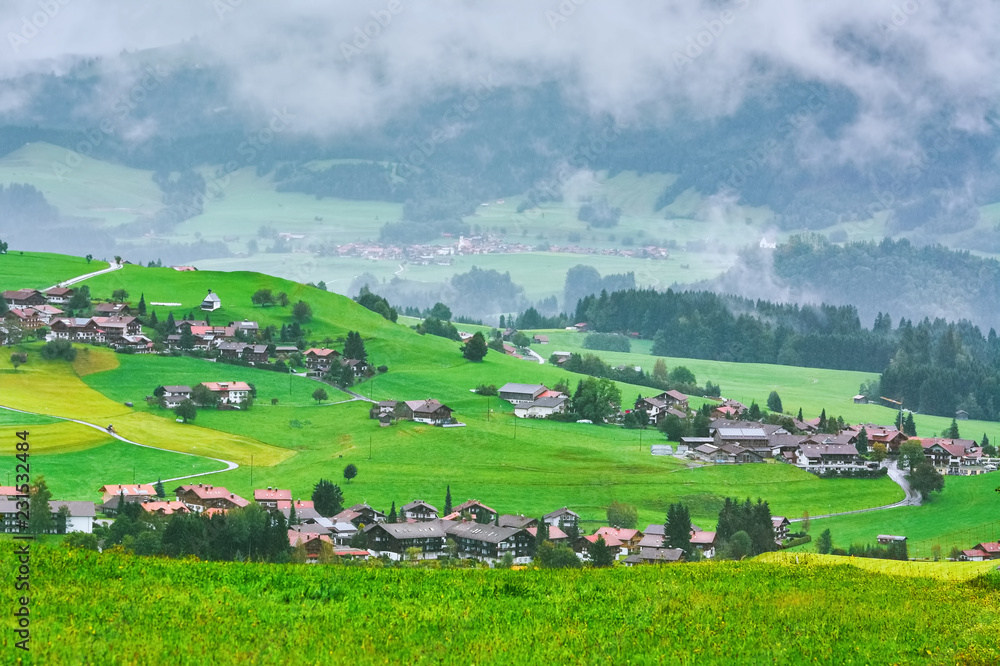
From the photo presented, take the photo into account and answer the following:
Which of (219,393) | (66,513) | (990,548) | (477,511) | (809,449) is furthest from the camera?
(219,393)

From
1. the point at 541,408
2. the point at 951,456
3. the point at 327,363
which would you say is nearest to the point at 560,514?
the point at 541,408

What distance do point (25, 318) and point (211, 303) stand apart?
973 inches

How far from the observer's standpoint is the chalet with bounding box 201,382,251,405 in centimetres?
10419

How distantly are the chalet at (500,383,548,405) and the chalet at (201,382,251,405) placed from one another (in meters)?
22.4

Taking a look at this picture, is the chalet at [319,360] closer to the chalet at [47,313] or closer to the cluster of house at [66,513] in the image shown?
the chalet at [47,313]

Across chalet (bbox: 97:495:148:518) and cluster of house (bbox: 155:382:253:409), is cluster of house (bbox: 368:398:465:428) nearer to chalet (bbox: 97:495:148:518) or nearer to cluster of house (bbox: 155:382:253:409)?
cluster of house (bbox: 155:382:253:409)

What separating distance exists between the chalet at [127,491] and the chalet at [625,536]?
25915mm

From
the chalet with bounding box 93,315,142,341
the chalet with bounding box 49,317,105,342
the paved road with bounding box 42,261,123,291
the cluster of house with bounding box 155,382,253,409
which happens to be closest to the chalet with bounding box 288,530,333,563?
the cluster of house with bounding box 155,382,253,409

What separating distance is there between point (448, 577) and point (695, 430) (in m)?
82.0

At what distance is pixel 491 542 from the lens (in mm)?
68750

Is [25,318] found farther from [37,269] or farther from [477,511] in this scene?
[477,511]

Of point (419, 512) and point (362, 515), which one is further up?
point (419, 512)

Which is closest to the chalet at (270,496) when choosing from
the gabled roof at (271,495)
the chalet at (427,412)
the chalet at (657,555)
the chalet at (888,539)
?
the gabled roof at (271,495)

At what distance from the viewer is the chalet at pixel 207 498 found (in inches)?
2842
